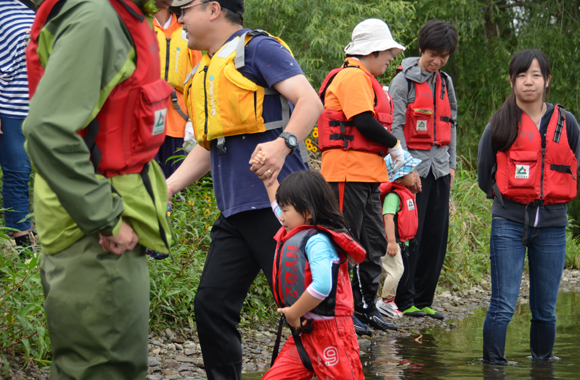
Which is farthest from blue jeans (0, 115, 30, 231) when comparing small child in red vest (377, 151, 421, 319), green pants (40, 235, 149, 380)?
green pants (40, 235, 149, 380)

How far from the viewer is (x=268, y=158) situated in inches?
119

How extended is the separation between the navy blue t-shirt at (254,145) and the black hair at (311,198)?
241 millimetres

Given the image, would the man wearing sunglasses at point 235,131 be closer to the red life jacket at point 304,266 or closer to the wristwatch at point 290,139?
the wristwatch at point 290,139

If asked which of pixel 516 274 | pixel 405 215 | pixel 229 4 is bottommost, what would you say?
pixel 516 274

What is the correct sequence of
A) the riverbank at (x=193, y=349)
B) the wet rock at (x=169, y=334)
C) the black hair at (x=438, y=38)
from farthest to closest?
the black hair at (x=438, y=38), the wet rock at (x=169, y=334), the riverbank at (x=193, y=349)

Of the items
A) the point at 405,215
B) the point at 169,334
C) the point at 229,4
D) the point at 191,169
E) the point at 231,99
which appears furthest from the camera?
the point at 405,215

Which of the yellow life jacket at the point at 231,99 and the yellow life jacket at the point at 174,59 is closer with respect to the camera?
the yellow life jacket at the point at 231,99

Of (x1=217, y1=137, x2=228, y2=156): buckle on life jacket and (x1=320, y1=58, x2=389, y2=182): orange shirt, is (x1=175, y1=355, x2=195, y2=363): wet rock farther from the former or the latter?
(x1=217, y1=137, x2=228, y2=156): buckle on life jacket

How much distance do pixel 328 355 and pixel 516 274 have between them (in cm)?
215

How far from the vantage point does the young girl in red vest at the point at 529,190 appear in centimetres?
460

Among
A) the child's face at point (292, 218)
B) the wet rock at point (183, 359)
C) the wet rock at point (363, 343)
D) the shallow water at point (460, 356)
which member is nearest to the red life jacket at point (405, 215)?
the shallow water at point (460, 356)

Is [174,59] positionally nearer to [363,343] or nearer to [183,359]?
[183,359]

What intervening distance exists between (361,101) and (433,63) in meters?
1.38

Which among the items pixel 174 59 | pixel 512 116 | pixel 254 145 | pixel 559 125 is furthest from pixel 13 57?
pixel 559 125
